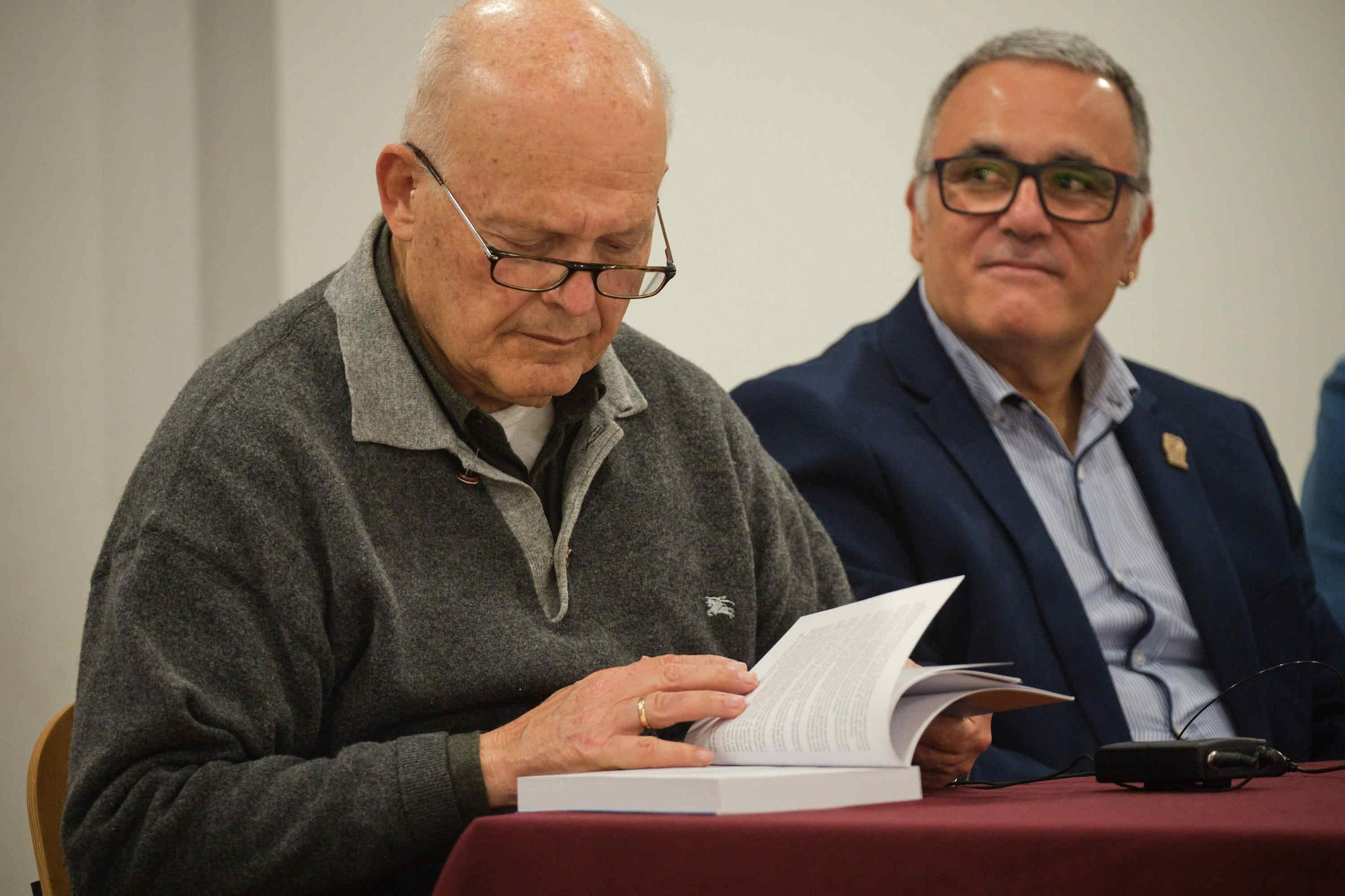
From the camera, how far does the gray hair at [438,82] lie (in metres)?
1.36

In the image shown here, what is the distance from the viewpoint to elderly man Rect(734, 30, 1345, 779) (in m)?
1.93

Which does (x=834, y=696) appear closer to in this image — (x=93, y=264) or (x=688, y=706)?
(x=688, y=706)

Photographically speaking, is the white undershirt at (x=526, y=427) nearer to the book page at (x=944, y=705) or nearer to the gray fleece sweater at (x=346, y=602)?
the gray fleece sweater at (x=346, y=602)

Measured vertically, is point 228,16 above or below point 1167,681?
above

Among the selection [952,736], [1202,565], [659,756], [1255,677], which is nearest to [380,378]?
[659,756]

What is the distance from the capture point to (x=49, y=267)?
85.7 inches

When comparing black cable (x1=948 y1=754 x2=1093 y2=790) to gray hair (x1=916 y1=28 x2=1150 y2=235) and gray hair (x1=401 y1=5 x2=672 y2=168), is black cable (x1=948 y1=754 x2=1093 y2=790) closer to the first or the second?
gray hair (x1=401 y1=5 x2=672 y2=168)

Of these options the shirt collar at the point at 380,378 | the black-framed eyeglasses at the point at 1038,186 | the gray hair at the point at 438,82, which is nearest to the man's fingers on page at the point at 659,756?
the shirt collar at the point at 380,378

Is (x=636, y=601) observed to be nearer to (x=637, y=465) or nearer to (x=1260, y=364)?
(x=637, y=465)

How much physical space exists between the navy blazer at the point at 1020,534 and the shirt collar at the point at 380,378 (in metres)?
0.65

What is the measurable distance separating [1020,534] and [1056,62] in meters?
0.82

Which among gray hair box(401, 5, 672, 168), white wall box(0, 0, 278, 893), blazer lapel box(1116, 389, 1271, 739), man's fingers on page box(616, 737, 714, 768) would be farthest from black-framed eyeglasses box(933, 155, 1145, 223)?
man's fingers on page box(616, 737, 714, 768)

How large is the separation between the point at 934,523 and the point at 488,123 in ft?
3.07

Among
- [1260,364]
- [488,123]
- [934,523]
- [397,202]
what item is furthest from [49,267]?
[1260,364]
